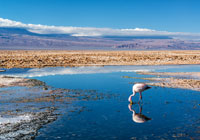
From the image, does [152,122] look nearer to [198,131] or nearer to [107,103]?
[198,131]

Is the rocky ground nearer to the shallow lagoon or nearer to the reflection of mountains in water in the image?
the shallow lagoon

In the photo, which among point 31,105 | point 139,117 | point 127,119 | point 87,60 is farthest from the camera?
point 87,60

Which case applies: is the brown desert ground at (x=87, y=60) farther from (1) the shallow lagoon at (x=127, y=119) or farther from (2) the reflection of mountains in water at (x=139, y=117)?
(2) the reflection of mountains in water at (x=139, y=117)

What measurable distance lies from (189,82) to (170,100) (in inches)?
262

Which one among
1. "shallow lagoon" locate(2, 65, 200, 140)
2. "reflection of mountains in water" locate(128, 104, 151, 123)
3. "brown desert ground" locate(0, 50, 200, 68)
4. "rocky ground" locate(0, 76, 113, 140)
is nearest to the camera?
"shallow lagoon" locate(2, 65, 200, 140)

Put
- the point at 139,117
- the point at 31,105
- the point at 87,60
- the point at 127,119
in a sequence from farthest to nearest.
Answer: the point at 87,60 → the point at 31,105 → the point at 139,117 → the point at 127,119

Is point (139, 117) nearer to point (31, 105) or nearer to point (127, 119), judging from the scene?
point (127, 119)

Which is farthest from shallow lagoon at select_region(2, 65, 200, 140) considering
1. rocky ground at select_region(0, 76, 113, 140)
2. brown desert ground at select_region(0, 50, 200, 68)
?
brown desert ground at select_region(0, 50, 200, 68)

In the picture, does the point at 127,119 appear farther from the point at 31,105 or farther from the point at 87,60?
the point at 87,60

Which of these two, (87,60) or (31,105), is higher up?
(31,105)

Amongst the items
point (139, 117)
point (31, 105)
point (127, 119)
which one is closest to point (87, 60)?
point (31, 105)

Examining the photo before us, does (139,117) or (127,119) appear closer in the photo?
(127,119)

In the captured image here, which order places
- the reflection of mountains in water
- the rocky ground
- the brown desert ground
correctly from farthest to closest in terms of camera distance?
1. the brown desert ground
2. the reflection of mountains in water
3. the rocky ground

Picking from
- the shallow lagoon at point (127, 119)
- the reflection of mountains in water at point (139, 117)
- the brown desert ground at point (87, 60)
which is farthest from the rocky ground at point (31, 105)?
the brown desert ground at point (87, 60)
